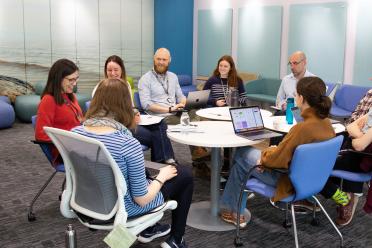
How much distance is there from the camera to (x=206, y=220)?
3.39m

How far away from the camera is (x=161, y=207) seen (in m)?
2.37

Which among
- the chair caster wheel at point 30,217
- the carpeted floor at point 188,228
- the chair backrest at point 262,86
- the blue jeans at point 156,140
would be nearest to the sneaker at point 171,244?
the carpeted floor at point 188,228

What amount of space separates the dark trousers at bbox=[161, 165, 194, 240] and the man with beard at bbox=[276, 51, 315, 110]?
233cm

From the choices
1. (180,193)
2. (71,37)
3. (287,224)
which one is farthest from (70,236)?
(71,37)

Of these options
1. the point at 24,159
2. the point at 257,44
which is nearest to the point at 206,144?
the point at 24,159

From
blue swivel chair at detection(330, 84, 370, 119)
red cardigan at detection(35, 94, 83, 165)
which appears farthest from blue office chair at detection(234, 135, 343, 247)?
blue swivel chair at detection(330, 84, 370, 119)

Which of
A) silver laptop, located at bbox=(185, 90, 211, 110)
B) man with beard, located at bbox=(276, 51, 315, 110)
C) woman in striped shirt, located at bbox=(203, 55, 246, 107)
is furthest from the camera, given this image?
woman in striped shirt, located at bbox=(203, 55, 246, 107)

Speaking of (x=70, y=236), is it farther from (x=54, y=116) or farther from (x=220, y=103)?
(x=220, y=103)

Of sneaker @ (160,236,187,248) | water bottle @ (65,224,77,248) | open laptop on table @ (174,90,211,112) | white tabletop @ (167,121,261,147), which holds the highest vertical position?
open laptop on table @ (174,90,211,112)

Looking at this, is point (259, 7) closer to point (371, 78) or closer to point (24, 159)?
point (371, 78)

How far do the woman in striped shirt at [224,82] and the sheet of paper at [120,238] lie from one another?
3.00m

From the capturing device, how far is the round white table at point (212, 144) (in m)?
2.96

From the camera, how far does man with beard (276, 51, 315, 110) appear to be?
4809 mm

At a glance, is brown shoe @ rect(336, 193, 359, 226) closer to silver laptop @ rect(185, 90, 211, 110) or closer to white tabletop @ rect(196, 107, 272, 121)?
white tabletop @ rect(196, 107, 272, 121)
